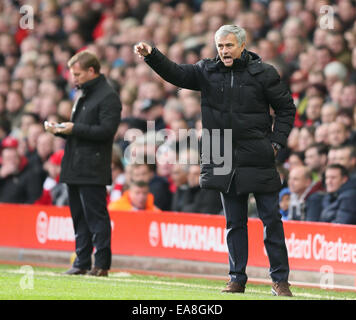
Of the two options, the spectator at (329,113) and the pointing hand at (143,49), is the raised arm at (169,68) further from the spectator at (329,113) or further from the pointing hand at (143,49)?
the spectator at (329,113)

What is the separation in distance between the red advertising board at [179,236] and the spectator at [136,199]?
0.45 metres

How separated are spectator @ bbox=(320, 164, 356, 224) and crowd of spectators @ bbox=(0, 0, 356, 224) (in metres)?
0.01

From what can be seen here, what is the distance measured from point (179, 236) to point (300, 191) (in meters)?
1.54

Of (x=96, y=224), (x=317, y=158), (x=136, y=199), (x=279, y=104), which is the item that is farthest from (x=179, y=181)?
(x=279, y=104)

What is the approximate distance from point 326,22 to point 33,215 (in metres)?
5.28

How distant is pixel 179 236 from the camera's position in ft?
42.8

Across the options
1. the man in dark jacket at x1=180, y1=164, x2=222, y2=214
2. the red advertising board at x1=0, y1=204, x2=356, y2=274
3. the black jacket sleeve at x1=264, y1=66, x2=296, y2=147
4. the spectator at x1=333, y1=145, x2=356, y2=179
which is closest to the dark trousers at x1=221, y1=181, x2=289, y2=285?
the black jacket sleeve at x1=264, y1=66, x2=296, y2=147

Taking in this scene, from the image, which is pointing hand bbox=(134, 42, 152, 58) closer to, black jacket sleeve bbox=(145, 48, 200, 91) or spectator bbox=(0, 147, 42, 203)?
black jacket sleeve bbox=(145, 48, 200, 91)

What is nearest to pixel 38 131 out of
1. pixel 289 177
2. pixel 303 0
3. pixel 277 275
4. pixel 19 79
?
pixel 19 79

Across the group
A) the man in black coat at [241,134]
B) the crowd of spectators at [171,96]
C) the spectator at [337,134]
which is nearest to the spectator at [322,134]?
the crowd of spectators at [171,96]

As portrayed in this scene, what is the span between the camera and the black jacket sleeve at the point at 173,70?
9.77 meters

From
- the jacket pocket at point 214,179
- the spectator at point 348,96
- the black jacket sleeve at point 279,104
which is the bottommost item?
the jacket pocket at point 214,179

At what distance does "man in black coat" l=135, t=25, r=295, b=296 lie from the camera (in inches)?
383
